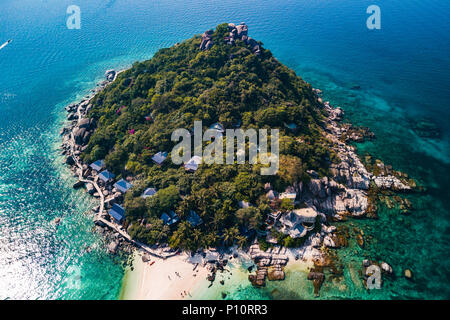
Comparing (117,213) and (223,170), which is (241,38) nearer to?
(223,170)

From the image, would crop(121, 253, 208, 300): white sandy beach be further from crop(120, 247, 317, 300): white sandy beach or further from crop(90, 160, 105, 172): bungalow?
crop(90, 160, 105, 172): bungalow

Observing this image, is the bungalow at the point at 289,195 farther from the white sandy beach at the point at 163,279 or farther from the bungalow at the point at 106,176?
the bungalow at the point at 106,176

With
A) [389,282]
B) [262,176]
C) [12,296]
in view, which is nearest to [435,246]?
[389,282]

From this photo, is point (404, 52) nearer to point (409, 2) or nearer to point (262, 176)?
point (409, 2)

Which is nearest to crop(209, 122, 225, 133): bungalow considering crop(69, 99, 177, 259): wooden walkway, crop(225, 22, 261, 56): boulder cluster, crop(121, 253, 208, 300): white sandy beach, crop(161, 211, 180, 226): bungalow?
crop(161, 211, 180, 226): bungalow

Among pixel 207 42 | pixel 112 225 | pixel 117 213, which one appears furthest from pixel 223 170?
pixel 207 42

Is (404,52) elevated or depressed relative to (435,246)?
→ elevated

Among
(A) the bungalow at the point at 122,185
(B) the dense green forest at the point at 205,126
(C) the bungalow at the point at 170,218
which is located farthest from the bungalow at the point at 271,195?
(A) the bungalow at the point at 122,185
